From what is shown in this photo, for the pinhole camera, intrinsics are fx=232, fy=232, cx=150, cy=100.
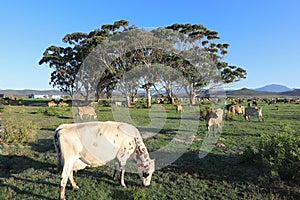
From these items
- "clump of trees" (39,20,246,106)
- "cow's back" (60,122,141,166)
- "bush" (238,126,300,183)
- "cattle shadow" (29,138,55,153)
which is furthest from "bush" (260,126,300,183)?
"clump of trees" (39,20,246,106)

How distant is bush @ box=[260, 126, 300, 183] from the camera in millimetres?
6363

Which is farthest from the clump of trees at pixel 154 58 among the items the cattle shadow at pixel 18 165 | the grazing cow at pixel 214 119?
the cattle shadow at pixel 18 165

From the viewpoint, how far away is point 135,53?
122ft

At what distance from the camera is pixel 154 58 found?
123 feet

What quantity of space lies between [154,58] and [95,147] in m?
32.6

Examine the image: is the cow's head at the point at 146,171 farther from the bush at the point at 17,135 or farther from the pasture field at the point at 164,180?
the bush at the point at 17,135

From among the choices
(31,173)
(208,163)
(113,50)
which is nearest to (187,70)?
(113,50)

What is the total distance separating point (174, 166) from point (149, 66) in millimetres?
29865

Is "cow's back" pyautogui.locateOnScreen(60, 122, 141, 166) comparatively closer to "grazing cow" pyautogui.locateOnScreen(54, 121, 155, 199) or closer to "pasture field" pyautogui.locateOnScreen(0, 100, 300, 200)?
"grazing cow" pyautogui.locateOnScreen(54, 121, 155, 199)

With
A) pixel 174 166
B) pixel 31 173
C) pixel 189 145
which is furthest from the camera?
pixel 189 145

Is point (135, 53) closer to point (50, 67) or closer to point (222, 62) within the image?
point (222, 62)

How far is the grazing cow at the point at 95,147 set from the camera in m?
5.52

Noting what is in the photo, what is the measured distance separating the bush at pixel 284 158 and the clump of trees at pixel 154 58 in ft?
97.7

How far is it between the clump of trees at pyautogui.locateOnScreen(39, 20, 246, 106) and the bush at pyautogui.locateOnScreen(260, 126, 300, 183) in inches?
1173
